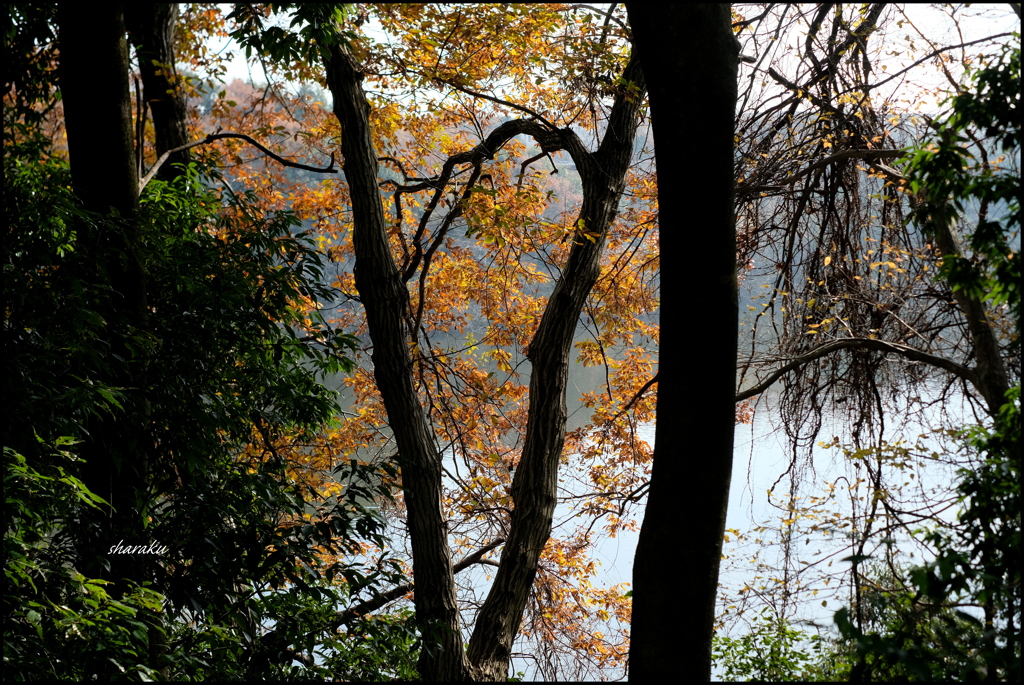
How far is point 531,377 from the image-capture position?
Result: 4621 mm

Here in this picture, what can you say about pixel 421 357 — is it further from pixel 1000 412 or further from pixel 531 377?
pixel 1000 412

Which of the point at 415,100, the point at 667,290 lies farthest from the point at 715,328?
the point at 415,100

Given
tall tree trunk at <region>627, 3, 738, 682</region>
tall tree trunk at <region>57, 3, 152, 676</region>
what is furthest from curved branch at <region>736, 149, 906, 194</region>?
tall tree trunk at <region>57, 3, 152, 676</region>

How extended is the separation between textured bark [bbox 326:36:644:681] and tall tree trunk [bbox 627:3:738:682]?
86.6 inches

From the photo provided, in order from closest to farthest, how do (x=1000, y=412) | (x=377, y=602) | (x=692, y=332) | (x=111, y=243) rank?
(x=1000, y=412) < (x=692, y=332) < (x=377, y=602) < (x=111, y=243)

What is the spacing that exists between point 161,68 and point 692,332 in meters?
4.53

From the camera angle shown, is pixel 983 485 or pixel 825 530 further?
pixel 825 530

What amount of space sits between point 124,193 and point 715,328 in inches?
121

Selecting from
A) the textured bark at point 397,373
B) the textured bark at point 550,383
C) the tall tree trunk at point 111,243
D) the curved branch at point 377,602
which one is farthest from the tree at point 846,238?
A: the tall tree trunk at point 111,243

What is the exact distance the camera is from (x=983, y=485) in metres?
1.67

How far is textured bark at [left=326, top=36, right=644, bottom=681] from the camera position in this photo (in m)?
3.93

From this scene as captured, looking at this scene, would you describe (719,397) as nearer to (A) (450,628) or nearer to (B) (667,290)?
(B) (667,290)

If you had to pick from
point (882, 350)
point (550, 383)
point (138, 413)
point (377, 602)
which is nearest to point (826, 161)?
point (882, 350)

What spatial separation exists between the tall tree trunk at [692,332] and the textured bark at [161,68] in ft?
12.9
